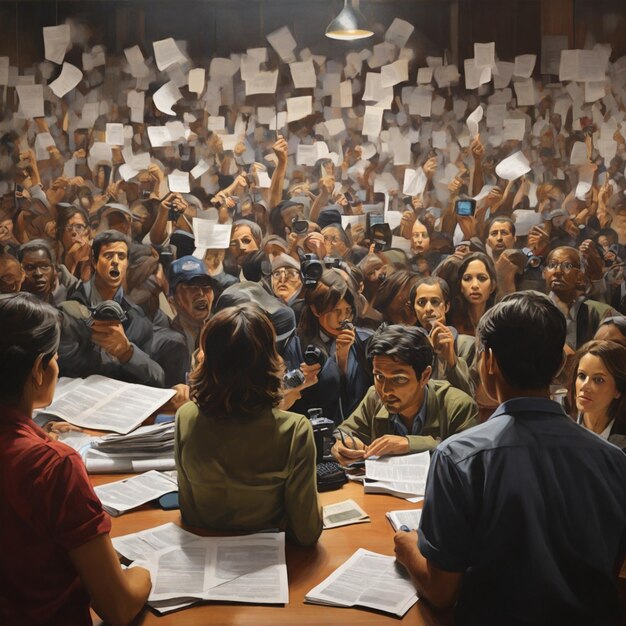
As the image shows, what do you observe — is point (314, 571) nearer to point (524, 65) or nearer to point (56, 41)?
point (524, 65)

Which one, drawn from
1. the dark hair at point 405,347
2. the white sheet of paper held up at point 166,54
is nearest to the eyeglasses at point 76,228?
the white sheet of paper held up at point 166,54

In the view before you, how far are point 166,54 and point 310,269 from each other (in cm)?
114

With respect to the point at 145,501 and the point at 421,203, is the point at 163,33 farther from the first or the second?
the point at 145,501

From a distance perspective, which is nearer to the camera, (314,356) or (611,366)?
(611,366)

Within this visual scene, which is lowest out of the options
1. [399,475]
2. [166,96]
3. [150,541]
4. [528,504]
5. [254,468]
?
[399,475]

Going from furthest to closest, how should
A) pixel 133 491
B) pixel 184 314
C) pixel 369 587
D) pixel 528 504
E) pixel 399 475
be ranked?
pixel 184 314
pixel 399 475
pixel 133 491
pixel 369 587
pixel 528 504

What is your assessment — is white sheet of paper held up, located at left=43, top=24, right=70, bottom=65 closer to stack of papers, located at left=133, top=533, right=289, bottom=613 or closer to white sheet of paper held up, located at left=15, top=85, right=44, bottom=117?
white sheet of paper held up, located at left=15, top=85, right=44, bottom=117

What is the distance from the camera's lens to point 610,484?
142 cm

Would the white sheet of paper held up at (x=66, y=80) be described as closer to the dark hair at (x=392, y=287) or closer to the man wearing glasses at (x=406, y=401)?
the dark hair at (x=392, y=287)

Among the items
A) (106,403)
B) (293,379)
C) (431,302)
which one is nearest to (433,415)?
(431,302)

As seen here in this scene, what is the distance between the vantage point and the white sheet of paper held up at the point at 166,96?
10.5 ft

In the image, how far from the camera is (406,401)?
312cm

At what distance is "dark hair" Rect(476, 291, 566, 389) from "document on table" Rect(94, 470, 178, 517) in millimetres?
1386

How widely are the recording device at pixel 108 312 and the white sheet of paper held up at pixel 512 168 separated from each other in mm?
1825
